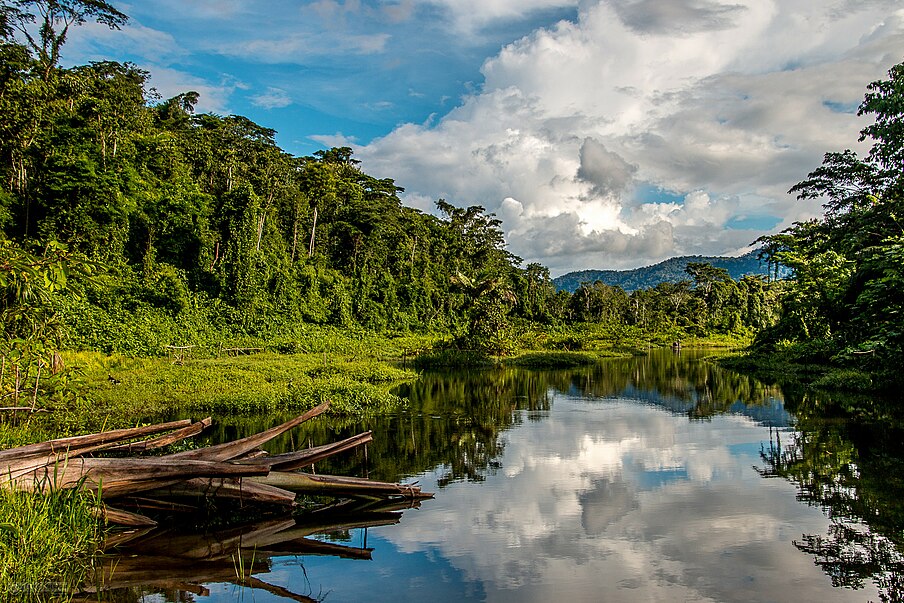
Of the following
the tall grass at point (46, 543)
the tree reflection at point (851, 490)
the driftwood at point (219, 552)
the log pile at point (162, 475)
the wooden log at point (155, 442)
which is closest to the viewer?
the tall grass at point (46, 543)

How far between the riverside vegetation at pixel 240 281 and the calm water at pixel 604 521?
2441 mm

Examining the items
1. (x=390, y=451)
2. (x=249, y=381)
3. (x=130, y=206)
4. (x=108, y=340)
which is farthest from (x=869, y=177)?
(x=130, y=206)

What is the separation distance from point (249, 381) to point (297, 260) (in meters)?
33.3

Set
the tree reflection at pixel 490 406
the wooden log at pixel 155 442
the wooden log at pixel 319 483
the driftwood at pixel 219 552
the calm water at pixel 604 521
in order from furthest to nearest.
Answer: the tree reflection at pixel 490 406 → the wooden log at pixel 319 483 → the wooden log at pixel 155 442 → the calm water at pixel 604 521 → the driftwood at pixel 219 552

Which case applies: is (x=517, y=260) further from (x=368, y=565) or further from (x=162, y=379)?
(x=368, y=565)

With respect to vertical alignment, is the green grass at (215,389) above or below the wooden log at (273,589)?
above

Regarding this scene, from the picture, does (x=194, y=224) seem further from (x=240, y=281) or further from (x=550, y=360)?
(x=550, y=360)

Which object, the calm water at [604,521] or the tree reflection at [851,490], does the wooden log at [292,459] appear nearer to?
the calm water at [604,521]

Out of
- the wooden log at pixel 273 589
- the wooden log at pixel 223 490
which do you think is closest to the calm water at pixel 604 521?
the wooden log at pixel 273 589

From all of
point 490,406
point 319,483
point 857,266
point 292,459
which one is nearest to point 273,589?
point 319,483

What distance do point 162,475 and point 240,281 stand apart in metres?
38.3

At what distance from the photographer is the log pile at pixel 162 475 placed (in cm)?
715

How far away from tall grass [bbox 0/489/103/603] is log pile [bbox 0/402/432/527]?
0.68 ft

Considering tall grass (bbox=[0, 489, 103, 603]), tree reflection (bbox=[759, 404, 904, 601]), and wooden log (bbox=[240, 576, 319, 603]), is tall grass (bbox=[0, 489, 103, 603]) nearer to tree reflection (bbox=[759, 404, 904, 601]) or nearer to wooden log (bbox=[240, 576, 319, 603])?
wooden log (bbox=[240, 576, 319, 603])
